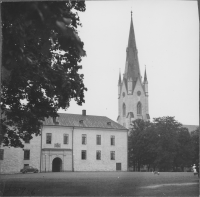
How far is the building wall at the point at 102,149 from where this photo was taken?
20658mm

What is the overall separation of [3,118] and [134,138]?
19.5 meters

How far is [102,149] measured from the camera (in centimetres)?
2541

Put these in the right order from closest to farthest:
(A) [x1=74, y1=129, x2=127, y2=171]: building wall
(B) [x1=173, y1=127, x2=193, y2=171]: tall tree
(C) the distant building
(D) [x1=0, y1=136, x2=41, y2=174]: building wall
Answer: (D) [x1=0, y1=136, x2=41, y2=174]: building wall → (B) [x1=173, y1=127, x2=193, y2=171]: tall tree → (C) the distant building → (A) [x1=74, y1=129, x2=127, y2=171]: building wall

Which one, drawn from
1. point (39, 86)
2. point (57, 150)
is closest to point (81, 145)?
point (57, 150)

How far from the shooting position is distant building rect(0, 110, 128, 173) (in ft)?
65.5

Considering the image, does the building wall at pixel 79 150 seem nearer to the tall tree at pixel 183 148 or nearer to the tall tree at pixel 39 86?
the tall tree at pixel 183 148

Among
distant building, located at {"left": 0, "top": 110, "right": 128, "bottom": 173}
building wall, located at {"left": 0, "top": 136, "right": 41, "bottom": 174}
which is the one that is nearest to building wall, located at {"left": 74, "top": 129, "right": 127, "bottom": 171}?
distant building, located at {"left": 0, "top": 110, "right": 128, "bottom": 173}

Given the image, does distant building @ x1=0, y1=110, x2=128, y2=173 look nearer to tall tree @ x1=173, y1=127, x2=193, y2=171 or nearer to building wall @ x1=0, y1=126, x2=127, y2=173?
building wall @ x1=0, y1=126, x2=127, y2=173

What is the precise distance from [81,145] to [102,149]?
416 cm

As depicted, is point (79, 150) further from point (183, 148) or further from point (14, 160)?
point (183, 148)

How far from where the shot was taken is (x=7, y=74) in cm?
598

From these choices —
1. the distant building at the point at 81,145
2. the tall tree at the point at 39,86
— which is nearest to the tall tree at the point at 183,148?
the distant building at the point at 81,145

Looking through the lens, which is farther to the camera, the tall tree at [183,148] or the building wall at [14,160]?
the tall tree at [183,148]

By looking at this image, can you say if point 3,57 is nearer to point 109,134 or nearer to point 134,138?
point 134,138
